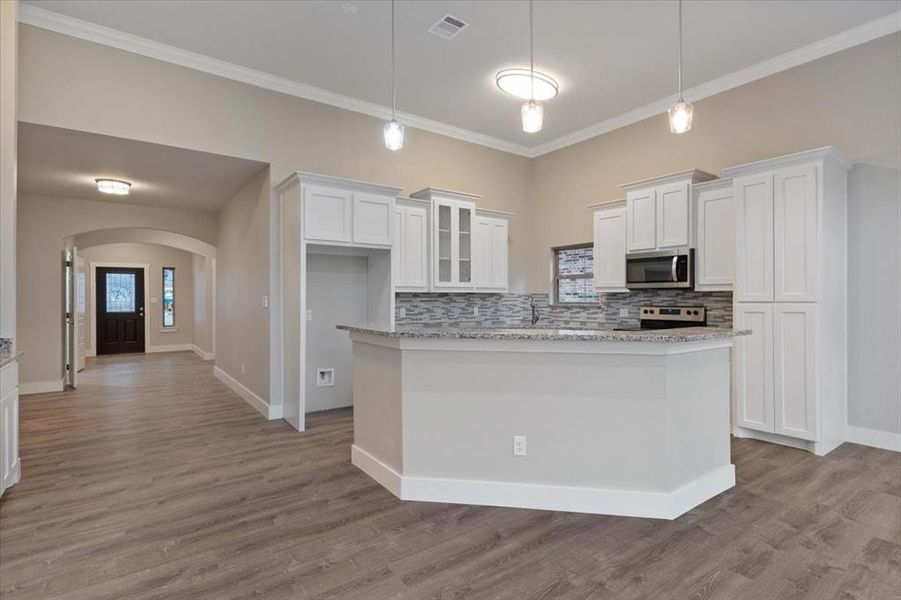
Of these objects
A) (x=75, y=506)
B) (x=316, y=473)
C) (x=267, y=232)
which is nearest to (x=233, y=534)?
(x=316, y=473)

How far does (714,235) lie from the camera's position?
450cm

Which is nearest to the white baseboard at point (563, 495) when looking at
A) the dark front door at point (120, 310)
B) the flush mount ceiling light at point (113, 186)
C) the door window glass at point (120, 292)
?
the flush mount ceiling light at point (113, 186)

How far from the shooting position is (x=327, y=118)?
203 inches

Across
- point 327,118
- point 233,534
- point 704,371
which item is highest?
point 327,118

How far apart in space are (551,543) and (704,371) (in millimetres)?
1423

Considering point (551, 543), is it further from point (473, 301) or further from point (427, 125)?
point (427, 125)

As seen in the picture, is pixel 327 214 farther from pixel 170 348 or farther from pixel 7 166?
pixel 170 348

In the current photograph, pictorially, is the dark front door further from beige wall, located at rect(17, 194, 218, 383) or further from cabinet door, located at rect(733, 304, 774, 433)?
cabinet door, located at rect(733, 304, 774, 433)

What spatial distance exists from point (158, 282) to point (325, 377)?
845 centimetres

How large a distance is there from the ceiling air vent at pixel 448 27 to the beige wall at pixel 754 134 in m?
2.76

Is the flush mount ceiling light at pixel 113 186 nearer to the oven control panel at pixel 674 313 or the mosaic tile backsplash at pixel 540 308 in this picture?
the mosaic tile backsplash at pixel 540 308

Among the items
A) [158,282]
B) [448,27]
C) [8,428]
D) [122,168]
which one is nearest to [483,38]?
[448,27]

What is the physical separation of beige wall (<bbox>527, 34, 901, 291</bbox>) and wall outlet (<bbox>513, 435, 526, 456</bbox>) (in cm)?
379

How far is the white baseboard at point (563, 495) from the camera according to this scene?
2633 mm
